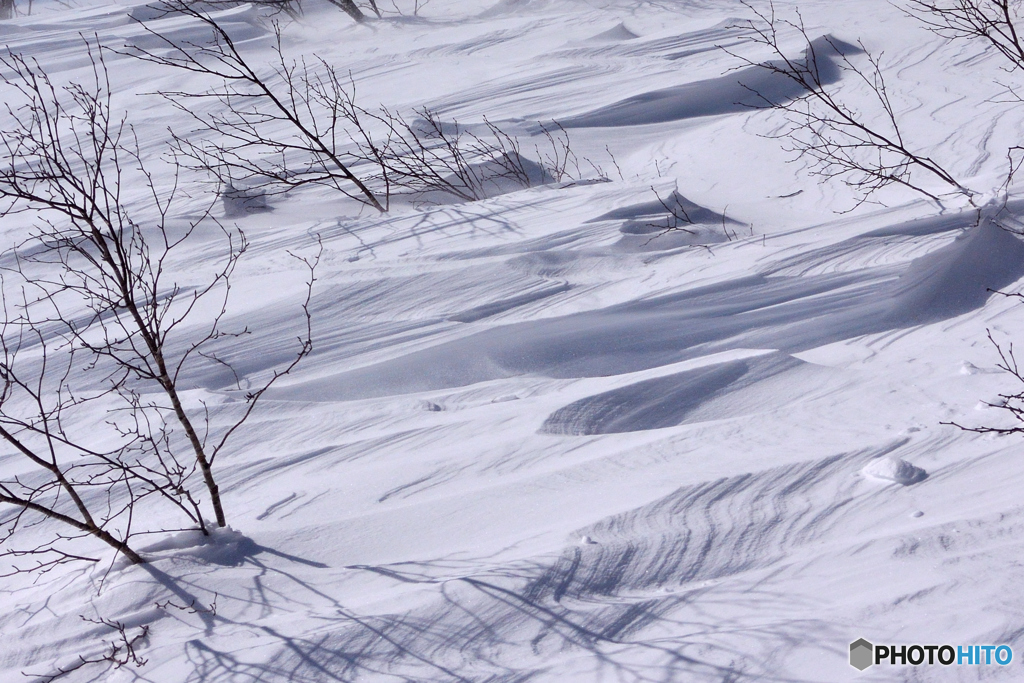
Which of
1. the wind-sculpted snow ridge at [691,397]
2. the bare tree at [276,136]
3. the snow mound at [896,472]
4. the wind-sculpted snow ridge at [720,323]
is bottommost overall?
the snow mound at [896,472]

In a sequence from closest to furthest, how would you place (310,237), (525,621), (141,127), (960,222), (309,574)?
(525,621) < (309,574) < (960,222) < (310,237) < (141,127)

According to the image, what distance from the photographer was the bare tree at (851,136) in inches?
131

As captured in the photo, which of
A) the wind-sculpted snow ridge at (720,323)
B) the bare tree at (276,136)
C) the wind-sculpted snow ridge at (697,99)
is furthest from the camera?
the wind-sculpted snow ridge at (697,99)

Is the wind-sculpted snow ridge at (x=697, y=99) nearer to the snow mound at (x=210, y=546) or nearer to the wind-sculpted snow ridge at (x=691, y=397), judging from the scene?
the wind-sculpted snow ridge at (x=691, y=397)

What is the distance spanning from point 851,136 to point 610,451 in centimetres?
230

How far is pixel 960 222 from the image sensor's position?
2975 millimetres

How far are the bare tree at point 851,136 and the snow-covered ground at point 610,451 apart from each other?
11 centimetres

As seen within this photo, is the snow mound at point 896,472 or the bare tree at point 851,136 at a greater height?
the bare tree at point 851,136

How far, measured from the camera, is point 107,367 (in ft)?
9.00

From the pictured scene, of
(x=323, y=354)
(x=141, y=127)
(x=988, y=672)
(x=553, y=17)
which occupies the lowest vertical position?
(x=988, y=672)

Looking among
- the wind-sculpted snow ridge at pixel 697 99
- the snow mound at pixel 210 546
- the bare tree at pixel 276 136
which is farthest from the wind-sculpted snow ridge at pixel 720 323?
the wind-sculpted snow ridge at pixel 697 99

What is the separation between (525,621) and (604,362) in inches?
44.3

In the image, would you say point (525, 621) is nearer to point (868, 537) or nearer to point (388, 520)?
point (388, 520)

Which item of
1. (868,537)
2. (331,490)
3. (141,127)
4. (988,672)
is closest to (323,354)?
(331,490)
